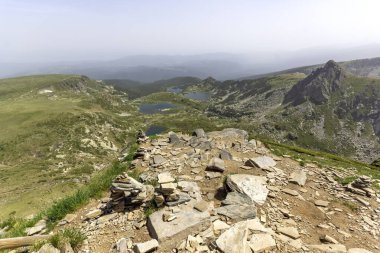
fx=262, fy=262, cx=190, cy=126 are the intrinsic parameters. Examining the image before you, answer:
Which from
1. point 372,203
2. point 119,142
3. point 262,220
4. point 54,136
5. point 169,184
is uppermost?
point 169,184

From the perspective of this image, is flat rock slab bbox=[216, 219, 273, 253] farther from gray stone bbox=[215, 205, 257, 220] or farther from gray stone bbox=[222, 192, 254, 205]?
gray stone bbox=[222, 192, 254, 205]

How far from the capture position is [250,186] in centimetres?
1711

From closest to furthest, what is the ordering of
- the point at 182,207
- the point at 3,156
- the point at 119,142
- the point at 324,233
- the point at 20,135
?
the point at 324,233, the point at 182,207, the point at 3,156, the point at 20,135, the point at 119,142

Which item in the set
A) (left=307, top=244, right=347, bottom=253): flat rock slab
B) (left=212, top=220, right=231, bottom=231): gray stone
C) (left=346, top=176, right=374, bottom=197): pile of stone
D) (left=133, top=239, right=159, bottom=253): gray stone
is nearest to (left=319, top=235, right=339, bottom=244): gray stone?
(left=307, top=244, right=347, bottom=253): flat rock slab

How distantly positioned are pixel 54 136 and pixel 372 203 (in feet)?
433

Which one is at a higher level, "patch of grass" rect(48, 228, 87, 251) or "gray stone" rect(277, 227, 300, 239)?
"patch of grass" rect(48, 228, 87, 251)

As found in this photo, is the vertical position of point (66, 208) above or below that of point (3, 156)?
above

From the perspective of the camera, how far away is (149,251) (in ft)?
37.8

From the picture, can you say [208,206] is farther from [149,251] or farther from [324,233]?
[324,233]

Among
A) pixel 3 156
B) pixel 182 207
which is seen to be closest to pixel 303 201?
pixel 182 207

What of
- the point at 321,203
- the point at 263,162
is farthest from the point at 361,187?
the point at 263,162

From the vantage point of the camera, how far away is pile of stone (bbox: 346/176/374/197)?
18509 mm

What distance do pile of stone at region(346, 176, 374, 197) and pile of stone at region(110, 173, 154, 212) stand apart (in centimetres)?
1432

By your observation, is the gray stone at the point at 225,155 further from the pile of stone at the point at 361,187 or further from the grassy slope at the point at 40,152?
the grassy slope at the point at 40,152
